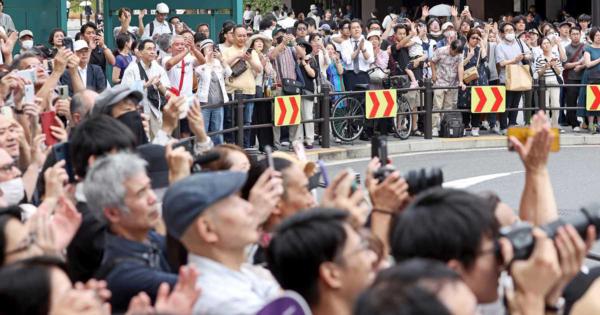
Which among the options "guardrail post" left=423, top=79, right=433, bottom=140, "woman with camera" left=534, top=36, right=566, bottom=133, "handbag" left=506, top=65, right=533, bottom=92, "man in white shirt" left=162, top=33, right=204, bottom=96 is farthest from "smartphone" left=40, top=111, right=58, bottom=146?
"woman with camera" left=534, top=36, right=566, bottom=133

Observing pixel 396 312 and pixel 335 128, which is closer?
pixel 396 312

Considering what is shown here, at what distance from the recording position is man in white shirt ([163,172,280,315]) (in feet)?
15.0

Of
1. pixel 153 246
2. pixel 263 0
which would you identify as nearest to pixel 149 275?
pixel 153 246

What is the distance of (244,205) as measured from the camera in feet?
15.5

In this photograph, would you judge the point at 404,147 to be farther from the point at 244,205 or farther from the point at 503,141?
the point at 244,205

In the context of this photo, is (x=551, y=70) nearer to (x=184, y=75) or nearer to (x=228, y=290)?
(x=184, y=75)

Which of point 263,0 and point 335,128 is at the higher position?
point 263,0

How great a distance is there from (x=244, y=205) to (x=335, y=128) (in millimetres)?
14623

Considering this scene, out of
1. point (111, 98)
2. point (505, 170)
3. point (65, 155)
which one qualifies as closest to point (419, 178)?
point (65, 155)

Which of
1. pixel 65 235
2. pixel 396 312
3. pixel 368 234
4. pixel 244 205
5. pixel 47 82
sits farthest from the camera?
pixel 47 82

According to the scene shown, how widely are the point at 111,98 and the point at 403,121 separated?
41.8 feet

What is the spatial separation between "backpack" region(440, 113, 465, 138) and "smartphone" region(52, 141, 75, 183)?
13.7 meters

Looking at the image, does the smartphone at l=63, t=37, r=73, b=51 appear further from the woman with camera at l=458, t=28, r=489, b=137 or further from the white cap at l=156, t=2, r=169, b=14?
the woman with camera at l=458, t=28, r=489, b=137

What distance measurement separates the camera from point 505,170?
1695 cm
